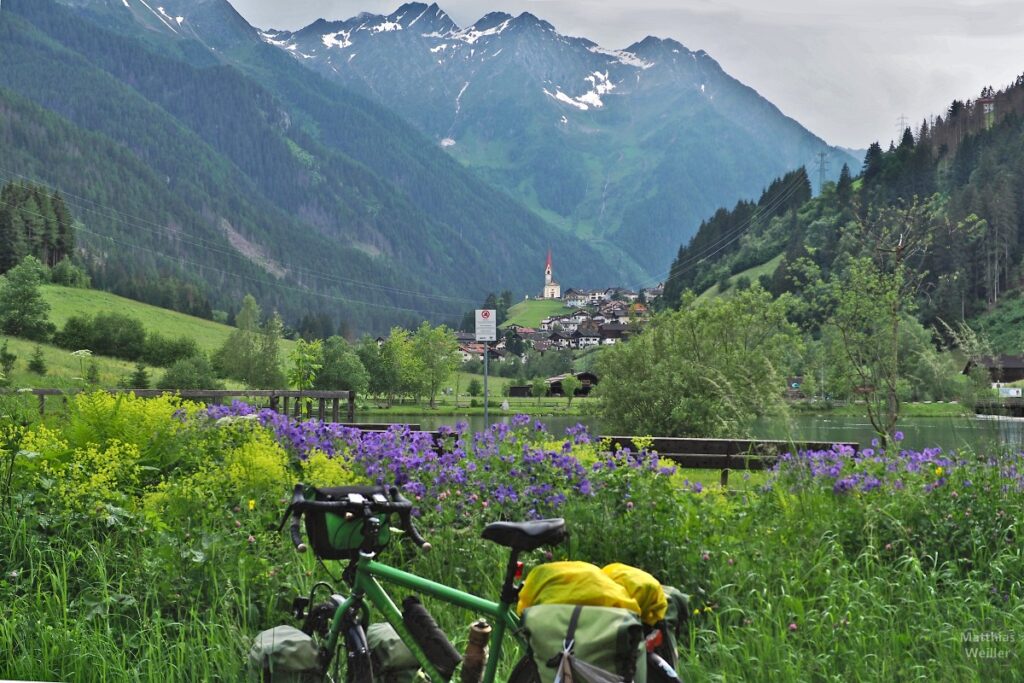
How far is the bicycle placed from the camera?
2.68 m

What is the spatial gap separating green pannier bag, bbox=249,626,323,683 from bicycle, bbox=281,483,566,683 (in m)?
0.04

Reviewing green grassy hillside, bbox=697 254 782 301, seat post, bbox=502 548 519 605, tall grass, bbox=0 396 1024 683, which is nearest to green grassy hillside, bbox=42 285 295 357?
green grassy hillside, bbox=697 254 782 301

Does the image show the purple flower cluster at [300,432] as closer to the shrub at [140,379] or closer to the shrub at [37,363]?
the shrub at [140,379]

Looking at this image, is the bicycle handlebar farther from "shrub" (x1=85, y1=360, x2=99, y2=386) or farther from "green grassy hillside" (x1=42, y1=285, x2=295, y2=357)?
"green grassy hillside" (x1=42, y1=285, x2=295, y2=357)

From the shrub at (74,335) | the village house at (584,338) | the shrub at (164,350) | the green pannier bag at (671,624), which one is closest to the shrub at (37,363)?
the shrub at (74,335)

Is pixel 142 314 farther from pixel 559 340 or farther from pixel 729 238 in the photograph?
pixel 729 238

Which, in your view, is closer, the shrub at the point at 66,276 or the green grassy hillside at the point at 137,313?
the green grassy hillside at the point at 137,313

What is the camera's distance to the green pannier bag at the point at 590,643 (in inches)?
91.9

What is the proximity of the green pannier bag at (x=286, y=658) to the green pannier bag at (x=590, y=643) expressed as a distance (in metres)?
0.88

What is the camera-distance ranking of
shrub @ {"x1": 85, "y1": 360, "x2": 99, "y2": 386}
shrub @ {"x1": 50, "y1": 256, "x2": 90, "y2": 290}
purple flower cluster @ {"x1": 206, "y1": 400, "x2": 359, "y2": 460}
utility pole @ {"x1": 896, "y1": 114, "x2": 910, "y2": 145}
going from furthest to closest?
shrub @ {"x1": 50, "y1": 256, "x2": 90, "y2": 290}
utility pole @ {"x1": 896, "y1": 114, "x2": 910, "y2": 145}
shrub @ {"x1": 85, "y1": 360, "x2": 99, "y2": 386}
purple flower cluster @ {"x1": 206, "y1": 400, "x2": 359, "y2": 460}

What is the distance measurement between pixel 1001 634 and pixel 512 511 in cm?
246

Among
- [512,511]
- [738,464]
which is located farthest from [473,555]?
[738,464]

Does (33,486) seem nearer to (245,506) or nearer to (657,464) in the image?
(245,506)

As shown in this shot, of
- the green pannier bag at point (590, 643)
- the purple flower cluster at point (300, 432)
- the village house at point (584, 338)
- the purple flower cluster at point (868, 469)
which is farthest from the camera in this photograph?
the village house at point (584, 338)
